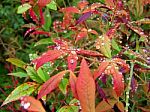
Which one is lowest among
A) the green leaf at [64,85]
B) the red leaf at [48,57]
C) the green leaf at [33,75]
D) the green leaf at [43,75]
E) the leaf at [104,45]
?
the green leaf at [64,85]

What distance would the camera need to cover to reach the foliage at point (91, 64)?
0.99m

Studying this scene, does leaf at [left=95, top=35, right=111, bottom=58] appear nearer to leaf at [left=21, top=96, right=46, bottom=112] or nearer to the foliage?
the foliage

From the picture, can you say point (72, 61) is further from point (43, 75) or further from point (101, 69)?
point (43, 75)

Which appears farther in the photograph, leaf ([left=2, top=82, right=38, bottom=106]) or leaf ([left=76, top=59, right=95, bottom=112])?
leaf ([left=2, top=82, right=38, bottom=106])

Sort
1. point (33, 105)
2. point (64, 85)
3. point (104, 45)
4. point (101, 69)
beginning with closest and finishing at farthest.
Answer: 1. point (33, 105)
2. point (101, 69)
3. point (104, 45)
4. point (64, 85)

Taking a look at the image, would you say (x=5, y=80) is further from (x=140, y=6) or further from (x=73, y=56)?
(x=73, y=56)

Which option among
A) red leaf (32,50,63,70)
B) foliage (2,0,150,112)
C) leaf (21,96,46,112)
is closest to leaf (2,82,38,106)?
foliage (2,0,150,112)

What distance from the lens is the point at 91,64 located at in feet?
3.79

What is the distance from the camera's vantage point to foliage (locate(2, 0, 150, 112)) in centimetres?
99

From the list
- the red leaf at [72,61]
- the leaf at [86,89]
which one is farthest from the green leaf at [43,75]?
the leaf at [86,89]

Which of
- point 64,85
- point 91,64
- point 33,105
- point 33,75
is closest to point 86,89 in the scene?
point 33,105

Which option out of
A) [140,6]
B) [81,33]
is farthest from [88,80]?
[140,6]

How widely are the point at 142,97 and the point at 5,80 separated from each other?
1.02 metres

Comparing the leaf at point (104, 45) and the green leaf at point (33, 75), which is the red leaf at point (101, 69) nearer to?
the leaf at point (104, 45)
